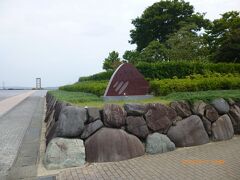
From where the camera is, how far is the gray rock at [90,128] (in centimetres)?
564

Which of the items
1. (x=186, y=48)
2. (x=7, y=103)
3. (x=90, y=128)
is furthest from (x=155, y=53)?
(x=90, y=128)

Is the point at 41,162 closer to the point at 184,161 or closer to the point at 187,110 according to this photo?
the point at 184,161

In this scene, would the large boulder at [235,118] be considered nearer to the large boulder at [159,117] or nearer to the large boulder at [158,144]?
the large boulder at [159,117]

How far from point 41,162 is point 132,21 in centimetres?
2500

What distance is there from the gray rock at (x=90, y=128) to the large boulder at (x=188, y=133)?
1613 millimetres

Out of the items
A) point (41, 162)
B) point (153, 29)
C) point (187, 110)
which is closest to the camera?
point (41, 162)

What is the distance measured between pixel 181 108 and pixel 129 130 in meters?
1.40

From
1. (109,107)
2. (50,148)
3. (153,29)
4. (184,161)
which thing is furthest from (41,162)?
(153,29)

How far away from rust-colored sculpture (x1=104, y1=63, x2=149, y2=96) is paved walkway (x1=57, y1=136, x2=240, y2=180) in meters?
2.53

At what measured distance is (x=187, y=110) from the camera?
662 centimetres

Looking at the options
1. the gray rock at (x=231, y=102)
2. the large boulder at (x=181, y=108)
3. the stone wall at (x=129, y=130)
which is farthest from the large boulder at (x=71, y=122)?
→ the gray rock at (x=231, y=102)

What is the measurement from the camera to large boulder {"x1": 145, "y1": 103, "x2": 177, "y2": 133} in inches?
242

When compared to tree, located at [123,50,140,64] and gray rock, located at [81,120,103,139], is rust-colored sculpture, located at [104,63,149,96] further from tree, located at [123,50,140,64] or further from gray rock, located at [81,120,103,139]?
tree, located at [123,50,140,64]

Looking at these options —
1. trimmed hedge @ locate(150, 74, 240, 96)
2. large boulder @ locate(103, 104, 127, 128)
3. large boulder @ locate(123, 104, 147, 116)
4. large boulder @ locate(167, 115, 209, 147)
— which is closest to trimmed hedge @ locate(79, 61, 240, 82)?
trimmed hedge @ locate(150, 74, 240, 96)
